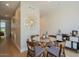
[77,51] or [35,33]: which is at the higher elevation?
[35,33]

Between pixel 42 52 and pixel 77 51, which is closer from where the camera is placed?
pixel 42 52

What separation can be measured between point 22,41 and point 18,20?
820mm

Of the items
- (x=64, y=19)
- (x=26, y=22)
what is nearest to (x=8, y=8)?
(x=26, y=22)

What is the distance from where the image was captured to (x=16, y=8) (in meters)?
4.86

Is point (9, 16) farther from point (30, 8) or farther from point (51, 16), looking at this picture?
point (51, 16)

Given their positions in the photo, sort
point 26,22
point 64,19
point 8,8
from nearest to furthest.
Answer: point 64,19
point 26,22
point 8,8

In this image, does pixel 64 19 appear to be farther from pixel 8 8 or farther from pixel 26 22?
pixel 8 8

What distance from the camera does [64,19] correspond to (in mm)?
3539

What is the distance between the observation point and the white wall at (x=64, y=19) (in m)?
3.41

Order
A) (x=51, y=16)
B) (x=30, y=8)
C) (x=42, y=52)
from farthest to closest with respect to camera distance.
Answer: (x=30, y=8)
(x=51, y=16)
(x=42, y=52)

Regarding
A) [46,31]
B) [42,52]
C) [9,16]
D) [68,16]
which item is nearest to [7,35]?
[9,16]

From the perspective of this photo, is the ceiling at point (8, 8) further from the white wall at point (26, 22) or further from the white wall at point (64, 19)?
the white wall at point (64, 19)

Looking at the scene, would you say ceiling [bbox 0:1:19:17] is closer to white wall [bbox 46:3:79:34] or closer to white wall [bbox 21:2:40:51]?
white wall [bbox 21:2:40:51]

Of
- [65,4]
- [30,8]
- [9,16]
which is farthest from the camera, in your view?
[9,16]
